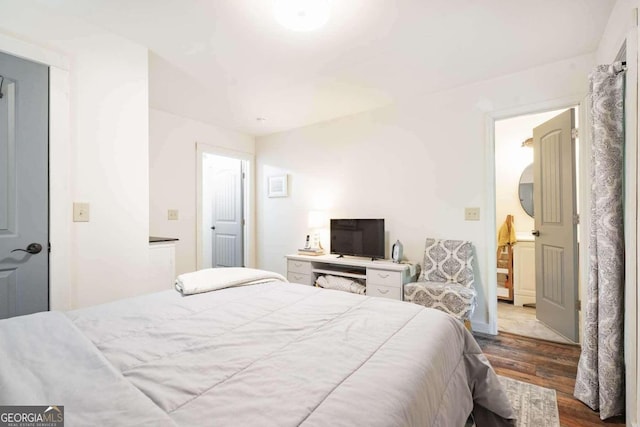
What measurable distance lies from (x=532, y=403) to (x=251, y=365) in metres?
1.91

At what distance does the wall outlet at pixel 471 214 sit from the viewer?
2939 mm

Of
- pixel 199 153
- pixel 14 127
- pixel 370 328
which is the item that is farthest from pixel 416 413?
pixel 199 153

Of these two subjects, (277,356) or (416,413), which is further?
(277,356)

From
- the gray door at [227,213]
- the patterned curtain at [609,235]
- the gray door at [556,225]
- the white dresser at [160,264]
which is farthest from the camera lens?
the gray door at [227,213]

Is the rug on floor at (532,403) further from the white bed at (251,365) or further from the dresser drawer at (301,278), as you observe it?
the dresser drawer at (301,278)

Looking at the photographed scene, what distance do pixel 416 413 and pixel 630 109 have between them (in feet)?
6.03

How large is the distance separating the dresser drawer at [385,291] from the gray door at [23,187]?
260 cm

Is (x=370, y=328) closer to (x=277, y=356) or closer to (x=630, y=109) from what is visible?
(x=277, y=356)

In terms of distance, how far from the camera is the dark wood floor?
172 centimetres

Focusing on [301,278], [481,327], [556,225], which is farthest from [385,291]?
[556,225]

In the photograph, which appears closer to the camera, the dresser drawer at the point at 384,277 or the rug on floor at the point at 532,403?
the rug on floor at the point at 532,403

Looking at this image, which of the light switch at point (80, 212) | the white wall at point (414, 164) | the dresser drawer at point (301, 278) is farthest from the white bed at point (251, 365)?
the dresser drawer at point (301, 278)

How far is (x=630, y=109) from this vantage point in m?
1.50

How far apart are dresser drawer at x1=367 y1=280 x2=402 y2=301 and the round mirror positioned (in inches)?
98.3
